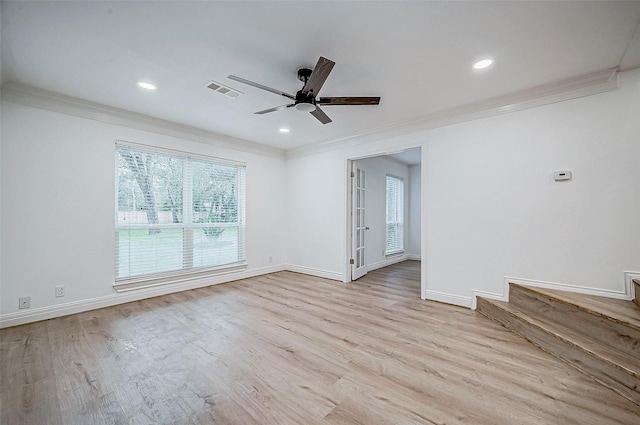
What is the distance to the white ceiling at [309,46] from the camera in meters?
1.81

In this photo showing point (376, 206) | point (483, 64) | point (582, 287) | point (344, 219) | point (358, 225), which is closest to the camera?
point (483, 64)

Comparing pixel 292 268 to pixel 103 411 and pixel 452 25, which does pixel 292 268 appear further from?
pixel 452 25

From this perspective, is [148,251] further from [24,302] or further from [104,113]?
[104,113]

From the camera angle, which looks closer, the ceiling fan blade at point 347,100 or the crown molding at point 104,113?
the ceiling fan blade at point 347,100

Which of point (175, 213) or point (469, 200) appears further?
point (175, 213)

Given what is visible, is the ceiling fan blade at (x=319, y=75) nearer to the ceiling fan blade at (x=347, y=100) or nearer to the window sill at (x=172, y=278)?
the ceiling fan blade at (x=347, y=100)

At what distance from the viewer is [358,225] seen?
16.5 feet

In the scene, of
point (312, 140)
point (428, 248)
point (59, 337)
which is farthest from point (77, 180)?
point (428, 248)

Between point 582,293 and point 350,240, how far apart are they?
3061 millimetres

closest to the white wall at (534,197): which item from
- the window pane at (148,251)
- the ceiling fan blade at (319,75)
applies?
the ceiling fan blade at (319,75)

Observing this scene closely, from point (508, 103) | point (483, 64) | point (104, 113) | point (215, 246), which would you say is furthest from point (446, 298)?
point (104, 113)

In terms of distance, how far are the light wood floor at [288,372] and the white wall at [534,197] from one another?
776mm

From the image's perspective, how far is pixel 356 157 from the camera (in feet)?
15.1

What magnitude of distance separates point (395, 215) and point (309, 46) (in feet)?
17.3
